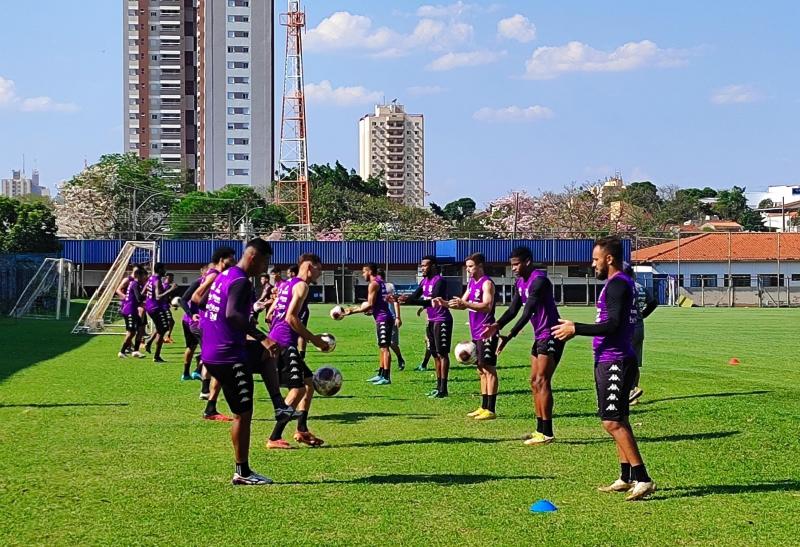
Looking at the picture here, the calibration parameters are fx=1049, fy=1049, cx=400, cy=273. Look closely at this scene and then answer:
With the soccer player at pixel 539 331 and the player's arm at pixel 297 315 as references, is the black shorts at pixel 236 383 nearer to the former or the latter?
the player's arm at pixel 297 315

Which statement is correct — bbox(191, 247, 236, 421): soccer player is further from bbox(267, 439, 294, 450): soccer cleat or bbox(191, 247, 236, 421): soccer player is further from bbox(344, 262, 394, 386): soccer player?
bbox(344, 262, 394, 386): soccer player

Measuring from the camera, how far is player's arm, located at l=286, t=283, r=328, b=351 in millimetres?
10664

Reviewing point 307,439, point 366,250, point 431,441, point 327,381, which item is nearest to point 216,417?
point 327,381

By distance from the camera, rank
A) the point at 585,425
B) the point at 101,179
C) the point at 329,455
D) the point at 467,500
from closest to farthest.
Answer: the point at 467,500, the point at 329,455, the point at 585,425, the point at 101,179

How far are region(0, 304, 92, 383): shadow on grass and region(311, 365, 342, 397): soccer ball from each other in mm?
8347

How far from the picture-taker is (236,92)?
134 metres

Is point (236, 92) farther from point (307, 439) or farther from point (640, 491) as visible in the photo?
point (640, 491)

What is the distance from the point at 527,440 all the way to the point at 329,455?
91.2 inches

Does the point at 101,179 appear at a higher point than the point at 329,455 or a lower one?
higher

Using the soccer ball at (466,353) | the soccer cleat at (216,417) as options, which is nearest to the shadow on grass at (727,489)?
the soccer ball at (466,353)

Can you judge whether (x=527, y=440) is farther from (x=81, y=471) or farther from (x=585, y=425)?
(x=81, y=471)

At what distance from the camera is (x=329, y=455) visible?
10.9 meters

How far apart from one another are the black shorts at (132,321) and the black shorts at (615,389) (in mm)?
16814

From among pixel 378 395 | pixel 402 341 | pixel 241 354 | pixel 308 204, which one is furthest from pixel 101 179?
pixel 241 354
